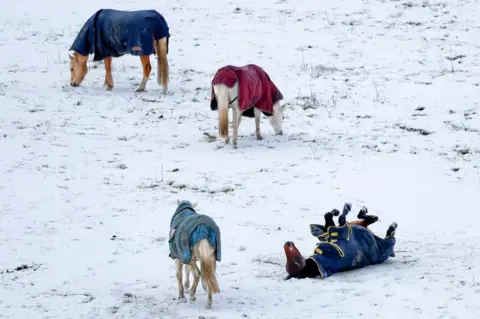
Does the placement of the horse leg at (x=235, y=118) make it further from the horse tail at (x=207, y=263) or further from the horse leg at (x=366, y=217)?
the horse tail at (x=207, y=263)

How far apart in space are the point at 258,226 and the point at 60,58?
9.56 m

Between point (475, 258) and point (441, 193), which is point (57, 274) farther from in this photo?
point (441, 193)

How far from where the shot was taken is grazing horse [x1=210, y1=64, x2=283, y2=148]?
12.3 meters

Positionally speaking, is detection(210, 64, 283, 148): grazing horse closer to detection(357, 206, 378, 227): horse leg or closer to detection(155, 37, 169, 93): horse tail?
detection(155, 37, 169, 93): horse tail

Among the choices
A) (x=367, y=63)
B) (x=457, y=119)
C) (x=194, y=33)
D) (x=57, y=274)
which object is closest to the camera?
(x=57, y=274)

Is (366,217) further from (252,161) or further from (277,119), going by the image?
(277,119)

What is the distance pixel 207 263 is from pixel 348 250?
1802 millimetres

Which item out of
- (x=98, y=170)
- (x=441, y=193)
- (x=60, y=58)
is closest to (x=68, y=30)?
(x=60, y=58)

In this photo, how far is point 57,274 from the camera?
8.01 meters

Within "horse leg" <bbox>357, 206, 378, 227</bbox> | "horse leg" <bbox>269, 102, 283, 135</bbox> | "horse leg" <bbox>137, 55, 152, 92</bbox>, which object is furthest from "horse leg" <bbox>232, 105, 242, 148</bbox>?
"horse leg" <bbox>357, 206, 378, 227</bbox>

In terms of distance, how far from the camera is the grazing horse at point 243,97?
12312 millimetres

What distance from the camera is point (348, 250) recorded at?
7887mm

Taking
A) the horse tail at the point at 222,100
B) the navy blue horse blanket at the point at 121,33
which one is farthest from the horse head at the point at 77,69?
the horse tail at the point at 222,100

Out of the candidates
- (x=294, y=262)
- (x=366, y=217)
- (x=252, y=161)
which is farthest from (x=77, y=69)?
(x=294, y=262)
